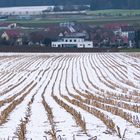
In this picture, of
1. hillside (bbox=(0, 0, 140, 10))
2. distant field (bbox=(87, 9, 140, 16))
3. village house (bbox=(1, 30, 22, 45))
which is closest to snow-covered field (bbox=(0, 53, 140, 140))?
village house (bbox=(1, 30, 22, 45))

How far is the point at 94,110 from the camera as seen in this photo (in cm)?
1192

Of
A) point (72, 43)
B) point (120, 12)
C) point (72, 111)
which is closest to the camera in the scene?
point (72, 111)

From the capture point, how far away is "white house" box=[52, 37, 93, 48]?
253ft

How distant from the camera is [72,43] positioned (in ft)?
268

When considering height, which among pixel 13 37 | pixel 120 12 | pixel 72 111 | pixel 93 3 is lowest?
pixel 72 111

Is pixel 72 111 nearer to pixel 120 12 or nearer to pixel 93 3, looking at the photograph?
pixel 120 12

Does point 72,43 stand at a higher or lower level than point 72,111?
higher

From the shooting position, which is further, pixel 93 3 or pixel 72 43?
pixel 93 3

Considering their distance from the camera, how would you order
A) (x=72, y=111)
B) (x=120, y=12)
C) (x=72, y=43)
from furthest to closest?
1. (x=120, y=12)
2. (x=72, y=43)
3. (x=72, y=111)

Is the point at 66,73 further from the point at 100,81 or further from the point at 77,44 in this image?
the point at 77,44

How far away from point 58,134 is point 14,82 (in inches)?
552

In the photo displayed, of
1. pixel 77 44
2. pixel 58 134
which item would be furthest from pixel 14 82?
pixel 77 44

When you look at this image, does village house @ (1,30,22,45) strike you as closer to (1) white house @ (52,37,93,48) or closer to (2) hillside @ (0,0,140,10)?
(1) white house @ (52,37,93,48)

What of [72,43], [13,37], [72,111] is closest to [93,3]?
[72,43]
